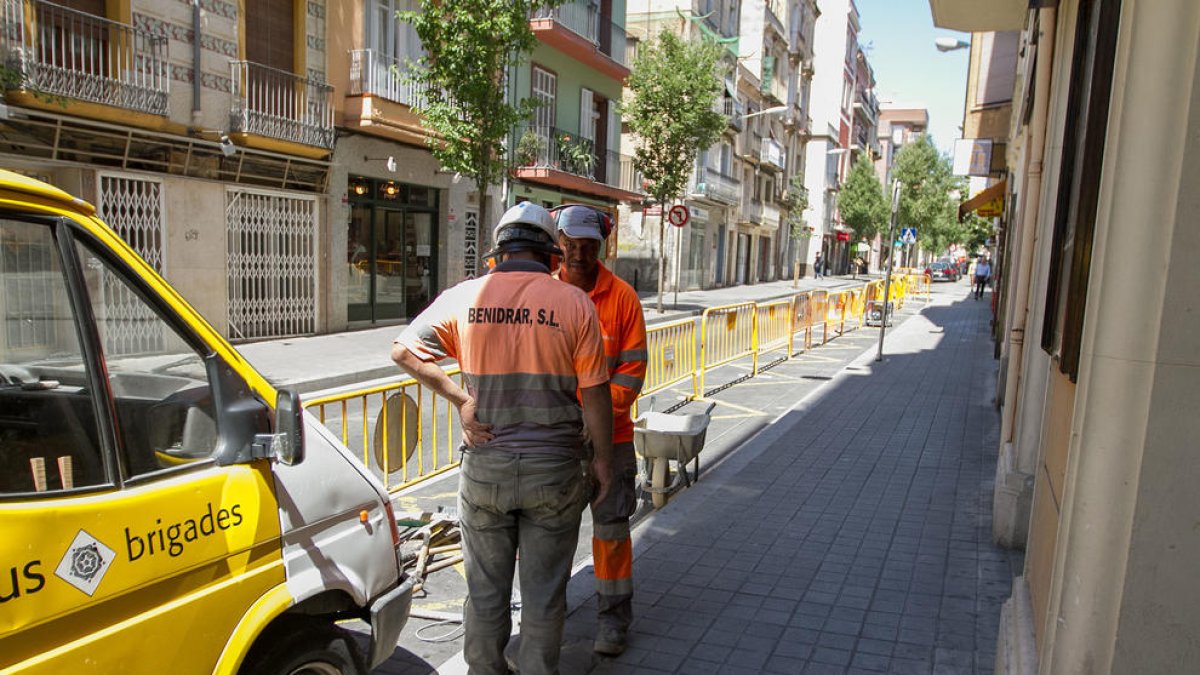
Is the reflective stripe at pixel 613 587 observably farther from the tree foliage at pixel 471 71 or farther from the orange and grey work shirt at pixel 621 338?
the tree foliage at pixel 471 71

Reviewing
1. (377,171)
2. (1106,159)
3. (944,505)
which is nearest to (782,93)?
(377,171)

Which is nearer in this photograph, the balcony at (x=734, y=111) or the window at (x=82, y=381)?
the window at (x=82, y=381)

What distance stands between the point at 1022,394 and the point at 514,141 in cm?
1782

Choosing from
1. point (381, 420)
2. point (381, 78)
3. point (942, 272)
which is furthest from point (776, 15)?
point (381, 420)

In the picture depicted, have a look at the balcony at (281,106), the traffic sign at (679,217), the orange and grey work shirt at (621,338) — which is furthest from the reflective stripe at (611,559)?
the traffic sign at (679,217)

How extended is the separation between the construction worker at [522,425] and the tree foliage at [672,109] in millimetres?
21766

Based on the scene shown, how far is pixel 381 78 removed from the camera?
53.4ft

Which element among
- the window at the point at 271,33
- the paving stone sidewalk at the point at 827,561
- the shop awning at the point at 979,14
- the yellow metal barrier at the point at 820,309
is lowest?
the paving stone sidewalk at the point at 827,561

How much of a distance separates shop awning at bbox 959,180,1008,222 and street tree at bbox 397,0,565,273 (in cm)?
940

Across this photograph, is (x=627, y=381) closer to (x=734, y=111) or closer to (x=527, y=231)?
(x=527, y=231)

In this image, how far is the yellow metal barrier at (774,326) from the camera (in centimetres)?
1326

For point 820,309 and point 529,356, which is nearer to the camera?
point 529,356

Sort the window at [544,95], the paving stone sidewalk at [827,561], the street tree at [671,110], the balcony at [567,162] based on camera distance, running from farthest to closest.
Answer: the street tree at [671,110] < the window at [544,95] < the balcony at [567,162] < the paving stone sidewalk at [827,561]

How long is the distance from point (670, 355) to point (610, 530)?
6.00 m
